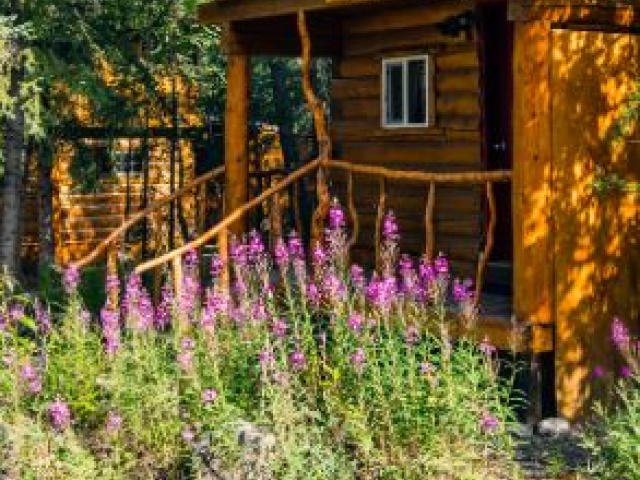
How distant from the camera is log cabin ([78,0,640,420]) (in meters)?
9.43

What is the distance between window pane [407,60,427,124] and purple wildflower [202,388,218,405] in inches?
247

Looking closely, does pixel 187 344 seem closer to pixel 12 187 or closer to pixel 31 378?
pixel 31 378

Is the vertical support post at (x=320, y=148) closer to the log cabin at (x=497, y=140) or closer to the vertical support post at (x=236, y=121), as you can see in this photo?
the log cabin at (x=497, y=140)

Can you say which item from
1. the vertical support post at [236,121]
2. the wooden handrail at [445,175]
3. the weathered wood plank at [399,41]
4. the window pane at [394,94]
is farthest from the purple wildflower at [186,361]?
the window pane at [394,94]

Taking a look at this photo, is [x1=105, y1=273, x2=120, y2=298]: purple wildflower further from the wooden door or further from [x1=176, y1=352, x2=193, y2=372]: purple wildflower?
the wooden door

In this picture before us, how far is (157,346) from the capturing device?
871cm

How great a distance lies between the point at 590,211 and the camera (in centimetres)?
977

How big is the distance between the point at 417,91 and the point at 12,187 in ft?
21.9

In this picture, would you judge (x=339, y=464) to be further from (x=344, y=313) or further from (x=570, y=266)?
(x=570, y=266)

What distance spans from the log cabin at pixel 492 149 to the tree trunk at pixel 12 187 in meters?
4.57

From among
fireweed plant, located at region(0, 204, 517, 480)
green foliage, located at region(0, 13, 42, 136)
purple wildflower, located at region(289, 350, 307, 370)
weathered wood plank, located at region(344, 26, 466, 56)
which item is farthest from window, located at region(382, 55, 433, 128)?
purple wildflower, located at region(289, 350, 307, 370)

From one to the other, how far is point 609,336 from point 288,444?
3.90 meters

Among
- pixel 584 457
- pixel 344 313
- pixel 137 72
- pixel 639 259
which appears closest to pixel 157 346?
pixel 344 313

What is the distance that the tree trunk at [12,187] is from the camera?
16625 mm
